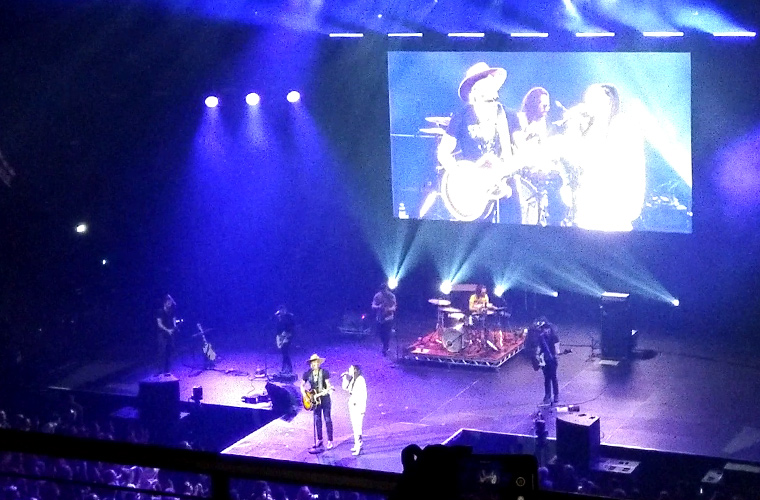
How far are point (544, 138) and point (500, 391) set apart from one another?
319cm

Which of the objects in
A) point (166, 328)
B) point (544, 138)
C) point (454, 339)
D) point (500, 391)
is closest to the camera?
point (500, 391)

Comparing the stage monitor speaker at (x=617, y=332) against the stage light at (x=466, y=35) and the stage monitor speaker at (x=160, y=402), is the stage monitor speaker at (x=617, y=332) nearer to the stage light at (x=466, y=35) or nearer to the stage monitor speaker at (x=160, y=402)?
the stage light at (x=466, y=35)

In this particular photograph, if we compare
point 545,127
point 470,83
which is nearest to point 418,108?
point 470,83

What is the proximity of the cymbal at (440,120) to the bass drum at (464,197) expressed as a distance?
21.4 inches

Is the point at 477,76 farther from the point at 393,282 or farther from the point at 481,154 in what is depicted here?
the point at 393,282

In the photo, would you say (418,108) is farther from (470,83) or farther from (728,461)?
(728,461)

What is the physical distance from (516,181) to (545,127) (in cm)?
72

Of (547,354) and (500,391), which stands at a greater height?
(547,354)

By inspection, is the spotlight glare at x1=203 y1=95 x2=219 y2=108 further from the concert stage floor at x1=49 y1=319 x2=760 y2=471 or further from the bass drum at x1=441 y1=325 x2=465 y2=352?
the bass drum at x1=441 y1=325 x2=465 y2=352

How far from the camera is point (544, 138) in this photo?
1244 centimetres

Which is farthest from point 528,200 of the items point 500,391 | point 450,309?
point 500,391

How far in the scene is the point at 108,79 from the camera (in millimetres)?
12852

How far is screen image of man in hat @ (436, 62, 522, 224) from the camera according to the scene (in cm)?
1260

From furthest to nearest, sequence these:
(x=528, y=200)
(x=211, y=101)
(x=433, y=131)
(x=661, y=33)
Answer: (x=211, y=101), (x=433, y=131), (x=528, y=200), (x=661, y=33)
